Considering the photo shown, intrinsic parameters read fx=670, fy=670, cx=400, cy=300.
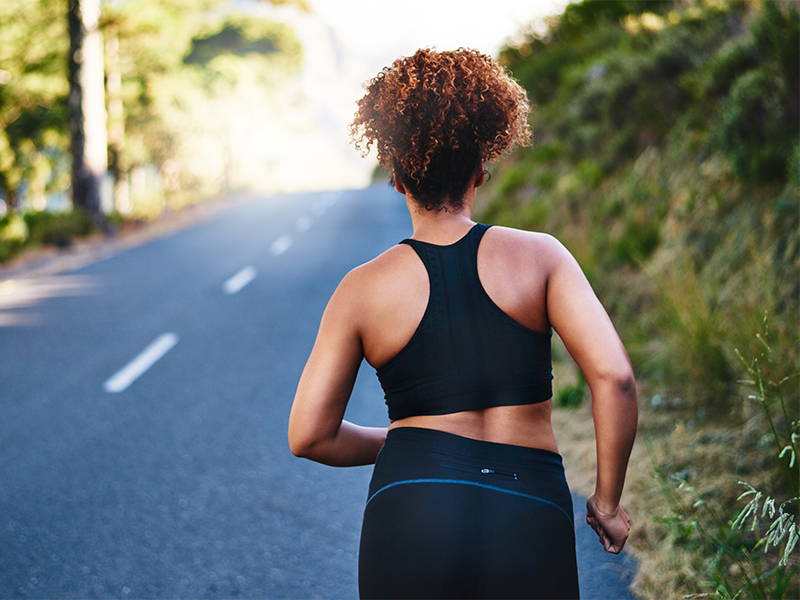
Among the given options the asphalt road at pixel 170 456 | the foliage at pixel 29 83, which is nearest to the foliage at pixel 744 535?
the asphalt road at pixel 170 456

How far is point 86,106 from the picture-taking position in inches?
632

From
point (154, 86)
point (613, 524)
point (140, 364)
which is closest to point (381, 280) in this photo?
point (613, 524)

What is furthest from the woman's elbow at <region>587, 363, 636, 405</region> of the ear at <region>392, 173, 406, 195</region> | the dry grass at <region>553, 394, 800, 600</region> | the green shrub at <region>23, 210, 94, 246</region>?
the green shrub at <region>23, 210, 94, 246</region>

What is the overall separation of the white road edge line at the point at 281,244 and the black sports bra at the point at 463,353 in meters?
11.7

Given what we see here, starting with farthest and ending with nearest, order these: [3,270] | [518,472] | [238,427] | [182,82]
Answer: [182,82]
[3,270]
[238,427]
[518,472]

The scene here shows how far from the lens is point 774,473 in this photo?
309 centimetres

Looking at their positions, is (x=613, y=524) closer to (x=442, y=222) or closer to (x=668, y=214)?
(x=442, y=222)

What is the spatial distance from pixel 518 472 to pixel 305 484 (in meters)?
2.82

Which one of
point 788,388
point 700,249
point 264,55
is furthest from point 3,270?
point 264,55

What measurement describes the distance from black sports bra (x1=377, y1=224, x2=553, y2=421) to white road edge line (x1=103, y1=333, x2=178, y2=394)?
15.5ft

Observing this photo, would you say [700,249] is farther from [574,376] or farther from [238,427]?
[238,427]

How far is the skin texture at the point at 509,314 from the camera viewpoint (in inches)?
58.6

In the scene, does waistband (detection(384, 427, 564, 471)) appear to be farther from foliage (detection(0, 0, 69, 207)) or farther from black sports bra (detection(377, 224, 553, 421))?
foliage (detection(0, 0, 69, 207))

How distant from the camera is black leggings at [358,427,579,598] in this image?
4.44 feet
